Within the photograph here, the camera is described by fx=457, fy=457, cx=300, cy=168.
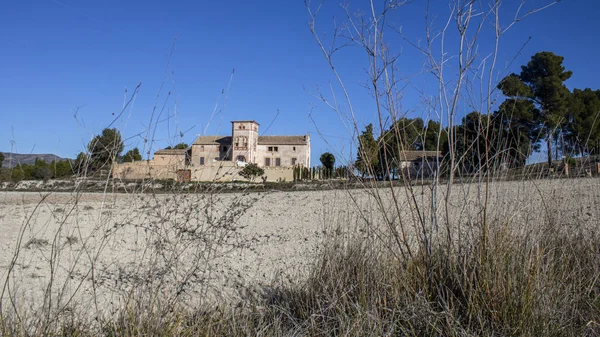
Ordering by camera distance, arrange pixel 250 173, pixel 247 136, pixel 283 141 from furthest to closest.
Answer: pixel 283 141
pixel 247 136
pixel 250 173

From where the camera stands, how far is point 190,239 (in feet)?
8.32

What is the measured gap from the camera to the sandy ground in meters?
2.49

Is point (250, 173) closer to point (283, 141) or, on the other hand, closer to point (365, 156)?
point (365, 156)

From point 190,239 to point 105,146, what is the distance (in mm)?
668

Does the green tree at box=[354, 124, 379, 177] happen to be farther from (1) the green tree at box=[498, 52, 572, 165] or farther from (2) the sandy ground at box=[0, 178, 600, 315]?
(1) the green tree at box=[498, 52, 572, 165]

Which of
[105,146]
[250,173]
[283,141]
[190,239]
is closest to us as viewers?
[105,146]

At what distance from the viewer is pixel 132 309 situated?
2.30m

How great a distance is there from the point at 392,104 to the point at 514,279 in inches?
46.1

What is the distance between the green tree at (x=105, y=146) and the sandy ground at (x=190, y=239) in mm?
200

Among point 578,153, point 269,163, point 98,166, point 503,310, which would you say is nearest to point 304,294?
point 503,310

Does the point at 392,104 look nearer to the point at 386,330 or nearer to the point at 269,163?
the point at 386,330

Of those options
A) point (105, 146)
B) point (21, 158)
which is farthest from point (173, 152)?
point (21, 158)

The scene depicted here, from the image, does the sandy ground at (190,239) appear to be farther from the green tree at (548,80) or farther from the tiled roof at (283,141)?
the tiled roof at (283,141)

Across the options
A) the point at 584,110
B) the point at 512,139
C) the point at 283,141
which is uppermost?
the point at 283,141
